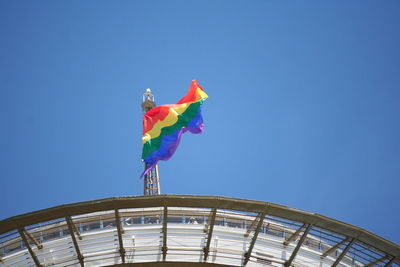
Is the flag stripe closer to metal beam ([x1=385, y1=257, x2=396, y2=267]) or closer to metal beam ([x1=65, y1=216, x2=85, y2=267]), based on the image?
metal beam ([x1=65, y1=216, x2=85, y2=267])

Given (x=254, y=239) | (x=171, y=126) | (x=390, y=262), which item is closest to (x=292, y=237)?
(x=254, y=239)

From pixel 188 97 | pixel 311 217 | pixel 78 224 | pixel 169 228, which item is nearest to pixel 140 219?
pixel 169 228

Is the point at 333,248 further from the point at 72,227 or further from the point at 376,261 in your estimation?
the point at 72,227

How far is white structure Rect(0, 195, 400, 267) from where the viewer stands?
26.2 metres

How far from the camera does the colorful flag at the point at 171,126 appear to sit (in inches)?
1462

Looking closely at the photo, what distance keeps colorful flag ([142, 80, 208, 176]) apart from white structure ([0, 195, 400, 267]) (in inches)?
329

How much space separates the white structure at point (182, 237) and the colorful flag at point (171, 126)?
8354 mm

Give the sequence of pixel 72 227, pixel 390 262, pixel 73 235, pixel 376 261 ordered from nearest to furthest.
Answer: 1. pixel 73 235
2. pixel 72 227
3. pixel 390 262
4. pixel 376 261

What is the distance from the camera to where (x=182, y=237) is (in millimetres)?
28344

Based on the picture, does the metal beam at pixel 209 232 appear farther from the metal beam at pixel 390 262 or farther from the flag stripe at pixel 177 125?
the flag stripe at pixel 177 125

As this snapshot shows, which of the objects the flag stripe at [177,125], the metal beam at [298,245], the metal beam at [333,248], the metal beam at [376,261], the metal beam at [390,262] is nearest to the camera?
the metal beam at [298,245]

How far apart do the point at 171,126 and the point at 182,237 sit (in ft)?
38.3

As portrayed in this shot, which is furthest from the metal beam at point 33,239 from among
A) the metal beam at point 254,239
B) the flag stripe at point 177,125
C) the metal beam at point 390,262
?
the metal beam at point 390,262

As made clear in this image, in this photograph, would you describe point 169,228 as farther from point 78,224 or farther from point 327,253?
point 327,253
